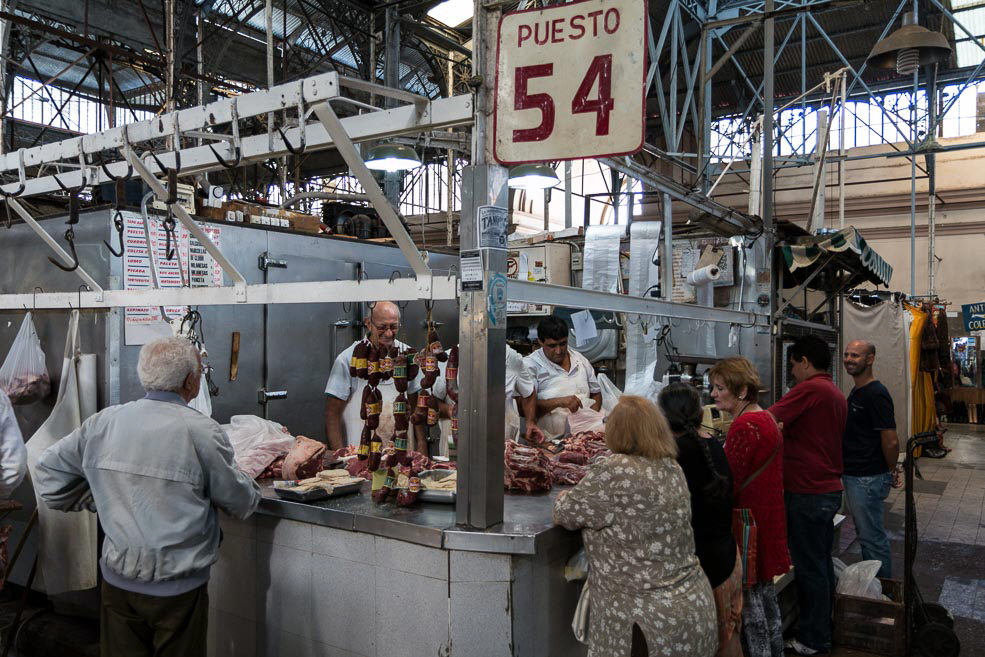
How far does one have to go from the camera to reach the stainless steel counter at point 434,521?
266cm

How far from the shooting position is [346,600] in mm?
2988

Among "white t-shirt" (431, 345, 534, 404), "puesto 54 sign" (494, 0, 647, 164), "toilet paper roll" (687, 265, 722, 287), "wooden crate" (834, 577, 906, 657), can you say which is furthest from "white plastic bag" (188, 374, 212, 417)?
"toilet paper roll" (687, 265, 722, 287)

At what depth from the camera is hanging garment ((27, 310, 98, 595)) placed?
398 centimetres

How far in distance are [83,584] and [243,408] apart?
60.2 inches

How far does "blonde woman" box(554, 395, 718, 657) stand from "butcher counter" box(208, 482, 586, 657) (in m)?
0.18

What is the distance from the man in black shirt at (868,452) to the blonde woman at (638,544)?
296 centimetres

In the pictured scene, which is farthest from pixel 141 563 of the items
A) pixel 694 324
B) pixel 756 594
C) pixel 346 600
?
pixel 694 324

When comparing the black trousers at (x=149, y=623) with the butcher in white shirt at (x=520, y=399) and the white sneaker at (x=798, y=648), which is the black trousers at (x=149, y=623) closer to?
the butcher in white shirt at (x=520, y=399)

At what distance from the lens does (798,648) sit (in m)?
4.68

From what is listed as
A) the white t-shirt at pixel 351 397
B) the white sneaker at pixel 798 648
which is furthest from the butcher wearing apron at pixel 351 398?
the white sneaker at pixel 798 648

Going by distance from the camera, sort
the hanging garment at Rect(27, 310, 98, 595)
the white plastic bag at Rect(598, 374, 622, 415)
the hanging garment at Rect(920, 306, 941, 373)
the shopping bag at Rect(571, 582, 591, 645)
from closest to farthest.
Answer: the shopping bag at Rect(571, 582, 591, 645), the hanging garment at Rect(27, 310, 98, 595), the white plastic bag at Rect(598, 374, 622, 415), the hanging garment at Rect(920, 306, 941, 373)

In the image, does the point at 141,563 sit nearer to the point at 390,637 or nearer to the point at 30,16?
the point at 390,637

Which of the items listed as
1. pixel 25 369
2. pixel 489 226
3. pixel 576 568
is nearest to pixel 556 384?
pixel 576 568

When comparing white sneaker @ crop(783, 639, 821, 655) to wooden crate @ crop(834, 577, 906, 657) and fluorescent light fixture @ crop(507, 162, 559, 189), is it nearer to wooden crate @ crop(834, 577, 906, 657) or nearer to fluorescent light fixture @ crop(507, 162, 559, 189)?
wooden crate @ crop(834, 577, 906, 657)
